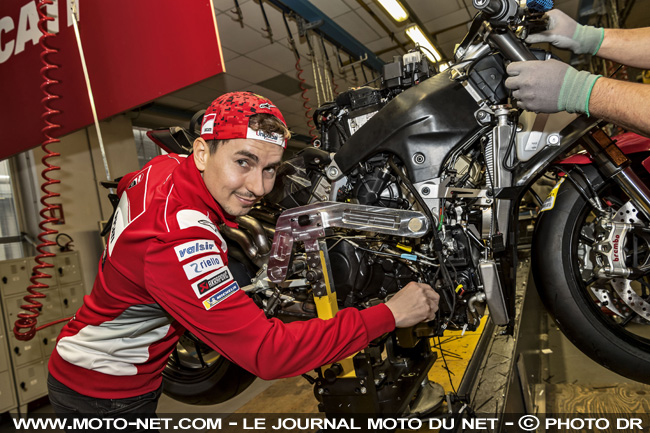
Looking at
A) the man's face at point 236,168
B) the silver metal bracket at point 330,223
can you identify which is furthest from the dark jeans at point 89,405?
the man's face at point 236,168

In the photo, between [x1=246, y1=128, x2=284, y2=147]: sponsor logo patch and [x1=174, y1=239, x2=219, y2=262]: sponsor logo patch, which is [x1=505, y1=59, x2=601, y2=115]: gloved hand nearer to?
[x1=246, y1=128, x2=284, y2=147]: sponsor logo patch

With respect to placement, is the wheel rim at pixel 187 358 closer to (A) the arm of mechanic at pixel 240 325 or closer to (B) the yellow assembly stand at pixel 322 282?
(B) the yellow assembly stand at pixel 322 282

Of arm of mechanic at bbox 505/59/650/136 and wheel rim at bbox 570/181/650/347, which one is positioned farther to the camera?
wheel rim at bbox 570/181/650/347

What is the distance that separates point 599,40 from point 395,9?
382 centimetres

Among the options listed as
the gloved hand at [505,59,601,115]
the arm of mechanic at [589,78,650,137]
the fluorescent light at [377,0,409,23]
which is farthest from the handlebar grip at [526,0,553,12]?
the fluorescent light at [377,0,409,23]

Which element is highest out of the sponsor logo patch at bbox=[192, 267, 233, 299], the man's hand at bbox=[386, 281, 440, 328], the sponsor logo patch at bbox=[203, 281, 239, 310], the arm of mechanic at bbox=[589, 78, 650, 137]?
the arm of mechanic at bbox=[589, 78, 650, 137]

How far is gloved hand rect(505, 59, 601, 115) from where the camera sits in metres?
1.09

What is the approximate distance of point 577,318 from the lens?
1324 mm

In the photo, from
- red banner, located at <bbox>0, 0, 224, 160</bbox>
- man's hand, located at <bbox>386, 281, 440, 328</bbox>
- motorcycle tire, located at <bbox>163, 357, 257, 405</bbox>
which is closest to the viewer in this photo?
man's hand, located at <bbox>386, 281, 440, 328</bbox>

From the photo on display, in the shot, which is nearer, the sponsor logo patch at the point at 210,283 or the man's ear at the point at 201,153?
the sponsor logo patch at the point at 210,283

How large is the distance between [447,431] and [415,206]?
91cm

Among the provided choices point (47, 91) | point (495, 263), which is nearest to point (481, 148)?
point (495, 263)

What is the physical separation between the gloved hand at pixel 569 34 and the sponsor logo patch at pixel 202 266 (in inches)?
53.5

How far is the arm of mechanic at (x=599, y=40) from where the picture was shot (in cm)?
141
